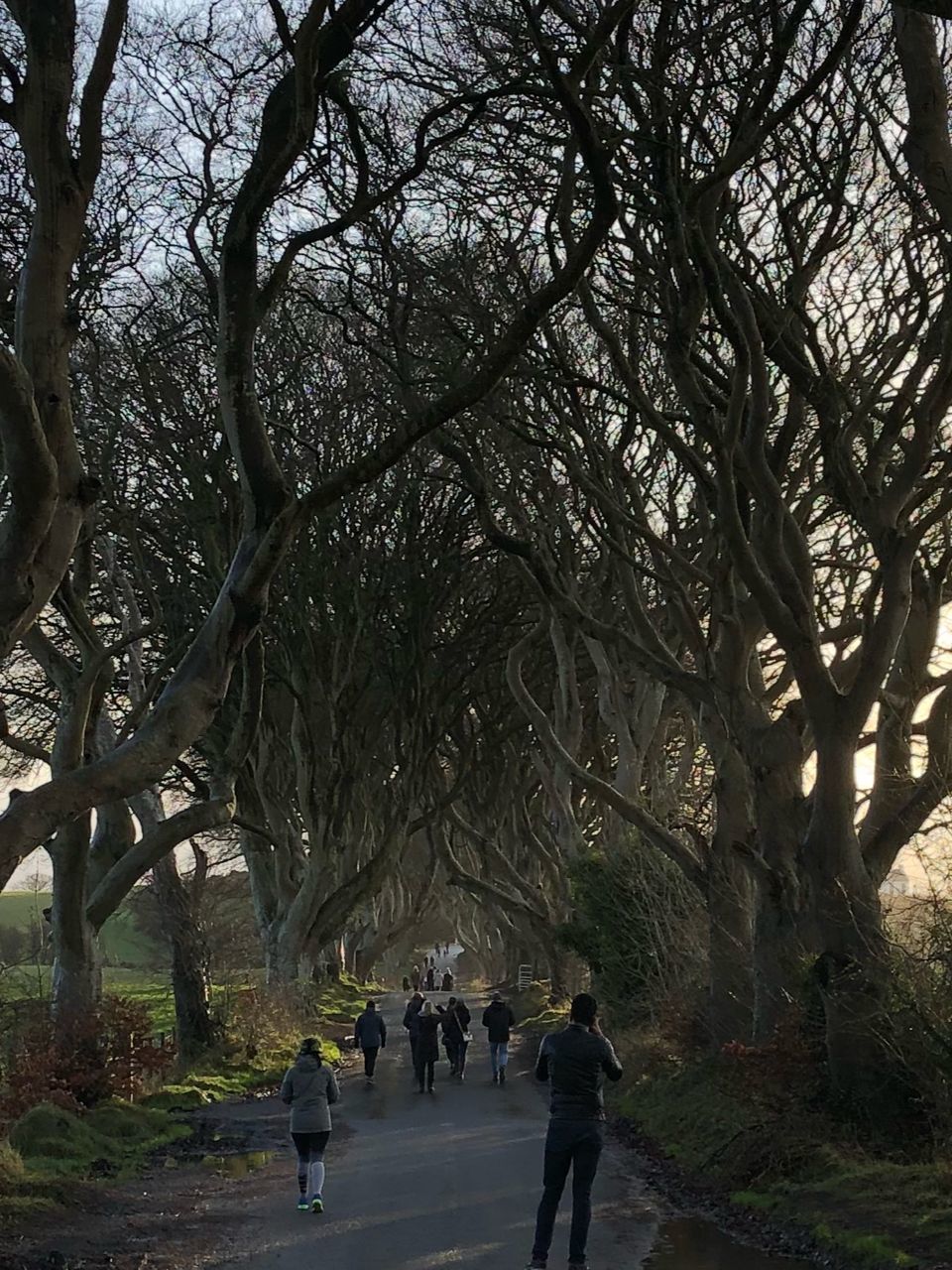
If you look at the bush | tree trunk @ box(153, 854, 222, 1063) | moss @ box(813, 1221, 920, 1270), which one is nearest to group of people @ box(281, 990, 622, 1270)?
moss @ box(813, 1221, 920, 1270)

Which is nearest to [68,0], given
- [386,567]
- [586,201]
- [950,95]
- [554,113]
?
[554,113]

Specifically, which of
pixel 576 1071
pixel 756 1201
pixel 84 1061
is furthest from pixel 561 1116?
pixel 84 1061

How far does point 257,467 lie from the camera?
10.6 meters

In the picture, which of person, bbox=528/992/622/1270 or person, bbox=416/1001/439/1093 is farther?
person, bbox=416/1001/439/1093

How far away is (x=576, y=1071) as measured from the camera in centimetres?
1030

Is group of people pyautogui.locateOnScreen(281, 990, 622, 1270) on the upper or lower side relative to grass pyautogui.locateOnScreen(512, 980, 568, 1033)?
lower

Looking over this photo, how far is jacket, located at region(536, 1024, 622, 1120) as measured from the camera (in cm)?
1024

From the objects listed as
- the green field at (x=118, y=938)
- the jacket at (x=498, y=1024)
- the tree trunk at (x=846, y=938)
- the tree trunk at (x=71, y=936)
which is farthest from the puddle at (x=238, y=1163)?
the green field at (x=118, y=938)

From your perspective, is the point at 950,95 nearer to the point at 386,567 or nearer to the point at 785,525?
the point at 785,525

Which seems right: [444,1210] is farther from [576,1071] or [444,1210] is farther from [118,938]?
[118,938]

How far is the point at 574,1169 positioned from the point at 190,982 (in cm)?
1837

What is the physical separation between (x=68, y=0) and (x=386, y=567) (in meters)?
20.7

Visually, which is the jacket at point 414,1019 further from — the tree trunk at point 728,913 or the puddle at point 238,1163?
the puddle at point 238,1163

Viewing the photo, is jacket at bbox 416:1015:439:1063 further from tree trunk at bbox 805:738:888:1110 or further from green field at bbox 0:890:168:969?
green field at bbox 0:890:168:969
